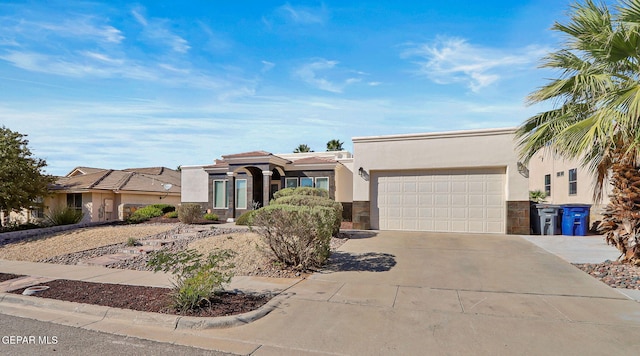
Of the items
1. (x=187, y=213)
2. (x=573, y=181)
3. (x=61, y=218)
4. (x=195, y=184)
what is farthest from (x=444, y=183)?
(x=61, y=218)

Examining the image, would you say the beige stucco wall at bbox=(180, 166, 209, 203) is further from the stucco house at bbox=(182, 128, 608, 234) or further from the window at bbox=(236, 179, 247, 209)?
the stucco house at bbox=(182, 128, 608, 234)

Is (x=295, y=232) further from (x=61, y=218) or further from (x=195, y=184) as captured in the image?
(x=195, y=184)

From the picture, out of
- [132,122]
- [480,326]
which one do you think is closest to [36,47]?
[132,122]

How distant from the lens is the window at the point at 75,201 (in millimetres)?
23125

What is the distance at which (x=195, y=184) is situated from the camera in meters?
23.3

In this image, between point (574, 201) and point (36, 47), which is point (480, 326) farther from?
point (574, 201)

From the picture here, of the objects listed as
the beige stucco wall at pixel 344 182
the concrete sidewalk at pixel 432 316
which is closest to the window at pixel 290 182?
the beige stucco wall at pixel 344 182

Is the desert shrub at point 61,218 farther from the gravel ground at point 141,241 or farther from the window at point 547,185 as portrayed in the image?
the window at point 547,185

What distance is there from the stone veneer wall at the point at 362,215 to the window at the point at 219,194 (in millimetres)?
9438

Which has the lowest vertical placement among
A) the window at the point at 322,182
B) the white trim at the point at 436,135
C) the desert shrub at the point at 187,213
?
the desert shrub at the point at 187,213

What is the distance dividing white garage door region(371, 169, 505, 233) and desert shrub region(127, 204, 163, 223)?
1237cm

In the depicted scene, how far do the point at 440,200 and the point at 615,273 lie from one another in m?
7.31

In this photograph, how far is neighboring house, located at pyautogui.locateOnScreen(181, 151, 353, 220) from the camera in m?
19.8

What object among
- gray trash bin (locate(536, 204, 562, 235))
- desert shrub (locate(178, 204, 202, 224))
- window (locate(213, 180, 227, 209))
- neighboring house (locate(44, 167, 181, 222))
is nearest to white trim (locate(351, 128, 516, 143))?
gray trash bin (locate(536, 204, 562, 235))
